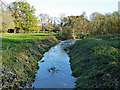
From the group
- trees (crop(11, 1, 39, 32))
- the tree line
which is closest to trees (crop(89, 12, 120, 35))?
the tree line

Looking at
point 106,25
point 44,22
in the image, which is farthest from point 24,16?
point 106,25

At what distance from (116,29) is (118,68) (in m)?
29.2

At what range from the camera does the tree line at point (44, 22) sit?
3109cm

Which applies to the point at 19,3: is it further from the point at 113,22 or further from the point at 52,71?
the point at 52,71

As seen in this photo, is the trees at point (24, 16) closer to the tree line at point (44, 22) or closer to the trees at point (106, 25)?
the tree line at point (44, 22)

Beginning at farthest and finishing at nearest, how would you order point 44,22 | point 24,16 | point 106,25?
point 44,22 < point 24,16 < point 106,25

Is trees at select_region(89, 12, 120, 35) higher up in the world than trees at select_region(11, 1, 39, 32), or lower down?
lower down

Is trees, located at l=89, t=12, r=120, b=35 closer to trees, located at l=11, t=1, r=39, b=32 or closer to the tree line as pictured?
the tree line

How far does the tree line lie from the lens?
31094 mm

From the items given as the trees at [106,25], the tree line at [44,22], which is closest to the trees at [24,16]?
the tree line at [44,22]

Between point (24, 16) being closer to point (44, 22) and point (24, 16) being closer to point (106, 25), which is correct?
point (44, 22)

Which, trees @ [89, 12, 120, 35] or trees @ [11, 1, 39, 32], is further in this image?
trees @ [11, 1, 39, 32]

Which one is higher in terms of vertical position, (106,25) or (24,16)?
(24,16)

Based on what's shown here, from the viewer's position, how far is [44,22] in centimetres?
5991
